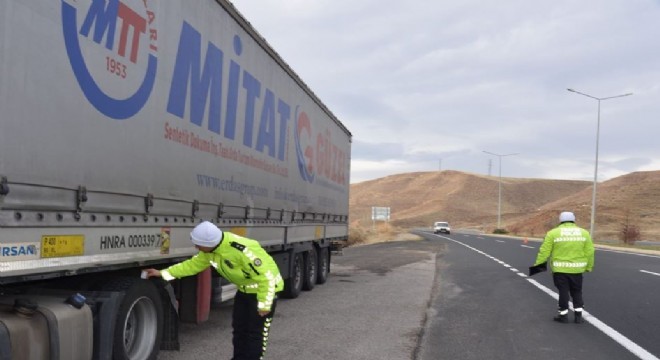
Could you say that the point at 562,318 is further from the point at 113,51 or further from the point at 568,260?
the point at 113,51

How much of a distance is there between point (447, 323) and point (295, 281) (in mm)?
3436

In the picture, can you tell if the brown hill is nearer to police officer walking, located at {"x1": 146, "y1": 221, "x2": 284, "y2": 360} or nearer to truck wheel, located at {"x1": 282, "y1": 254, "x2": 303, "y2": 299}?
truck wheel, located at {"x1": 282, "y1": 254, "x2": 303, "y2": 299}

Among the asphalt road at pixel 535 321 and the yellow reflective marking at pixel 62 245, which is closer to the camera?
the yellow reflective marking at pixel 62 245

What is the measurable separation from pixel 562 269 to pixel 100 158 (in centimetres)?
703

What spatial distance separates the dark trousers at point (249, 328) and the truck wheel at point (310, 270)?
718cm

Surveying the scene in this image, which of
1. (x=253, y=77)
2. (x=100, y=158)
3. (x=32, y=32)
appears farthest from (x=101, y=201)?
(x=253, y=77)

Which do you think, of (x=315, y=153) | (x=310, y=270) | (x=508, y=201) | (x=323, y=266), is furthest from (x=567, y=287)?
(x=508, y=201)

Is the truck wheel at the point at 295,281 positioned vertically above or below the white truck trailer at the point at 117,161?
below

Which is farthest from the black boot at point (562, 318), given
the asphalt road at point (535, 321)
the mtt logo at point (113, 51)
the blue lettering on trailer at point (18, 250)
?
the blue lettering on trailer at point (18, 250)

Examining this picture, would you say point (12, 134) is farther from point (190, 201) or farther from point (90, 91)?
point (190, 201)

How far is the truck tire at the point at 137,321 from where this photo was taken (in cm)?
493

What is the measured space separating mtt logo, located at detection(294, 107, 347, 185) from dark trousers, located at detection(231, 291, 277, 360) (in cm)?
606

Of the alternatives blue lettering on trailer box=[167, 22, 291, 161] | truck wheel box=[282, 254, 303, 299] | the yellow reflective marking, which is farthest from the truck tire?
truck wheel box=[282, 254, 303, 299]

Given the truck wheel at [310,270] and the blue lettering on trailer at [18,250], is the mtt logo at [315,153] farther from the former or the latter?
the blue lettering on trailer at [18,250]
